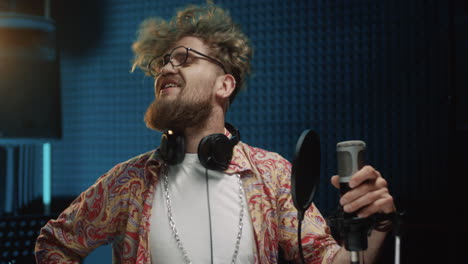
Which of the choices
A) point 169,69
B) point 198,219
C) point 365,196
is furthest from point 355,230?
point 169,69

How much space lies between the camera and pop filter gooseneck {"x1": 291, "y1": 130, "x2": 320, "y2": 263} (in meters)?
0.76

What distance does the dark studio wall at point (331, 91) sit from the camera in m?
1.63

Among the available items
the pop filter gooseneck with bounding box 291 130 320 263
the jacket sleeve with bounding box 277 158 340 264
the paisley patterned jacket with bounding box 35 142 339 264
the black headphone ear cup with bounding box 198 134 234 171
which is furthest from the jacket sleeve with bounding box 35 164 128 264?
the pop filter gooseneck with bounding box 291 130 320 263

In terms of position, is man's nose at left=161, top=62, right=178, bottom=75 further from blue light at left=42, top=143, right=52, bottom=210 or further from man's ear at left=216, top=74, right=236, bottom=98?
blue light at left=42, top=143, right=52, bottom=210

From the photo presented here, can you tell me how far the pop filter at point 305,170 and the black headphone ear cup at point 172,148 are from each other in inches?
22.1

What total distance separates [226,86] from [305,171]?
0.70 m

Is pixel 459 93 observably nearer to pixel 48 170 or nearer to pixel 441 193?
pixel 441 193

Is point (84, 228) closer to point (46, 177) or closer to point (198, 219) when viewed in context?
point (198, 219)

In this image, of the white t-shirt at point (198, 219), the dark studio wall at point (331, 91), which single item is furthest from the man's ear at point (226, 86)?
the dark studio wall at point (331, 91)

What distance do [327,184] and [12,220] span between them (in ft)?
4.45

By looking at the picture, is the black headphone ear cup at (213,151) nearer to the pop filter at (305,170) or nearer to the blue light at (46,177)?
the pop filter at (305,170)

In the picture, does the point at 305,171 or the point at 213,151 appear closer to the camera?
the point at 305,171

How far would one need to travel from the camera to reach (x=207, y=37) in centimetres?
146

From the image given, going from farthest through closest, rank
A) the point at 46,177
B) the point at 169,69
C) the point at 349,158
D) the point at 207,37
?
1. the point at 46,177
2. the point at 207,37
3. the point at 169,69
4. the point at 349,158
